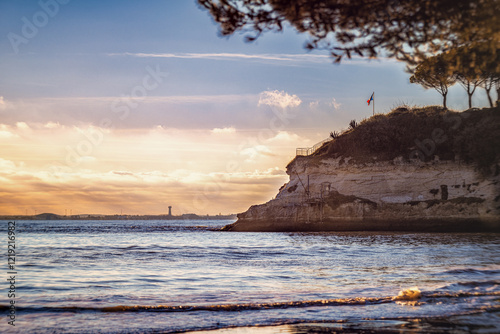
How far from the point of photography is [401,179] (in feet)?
169

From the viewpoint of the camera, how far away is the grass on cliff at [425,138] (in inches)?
1965

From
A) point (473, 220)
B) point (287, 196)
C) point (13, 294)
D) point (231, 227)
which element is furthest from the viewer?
point (231, 227)

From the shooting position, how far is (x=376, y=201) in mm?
51781

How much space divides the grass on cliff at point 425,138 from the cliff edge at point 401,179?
0.33 feet

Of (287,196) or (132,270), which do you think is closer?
(132,270)

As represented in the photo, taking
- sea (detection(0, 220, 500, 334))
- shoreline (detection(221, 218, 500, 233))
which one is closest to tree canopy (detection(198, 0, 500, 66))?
sea (detection(0, 220, 500, 334))

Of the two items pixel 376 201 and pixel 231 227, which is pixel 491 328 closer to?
pixel 376 201

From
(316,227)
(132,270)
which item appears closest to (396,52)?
(132,270)

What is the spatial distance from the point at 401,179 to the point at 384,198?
2.74 meters

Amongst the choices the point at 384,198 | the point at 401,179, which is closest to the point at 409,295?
the point at 384,198

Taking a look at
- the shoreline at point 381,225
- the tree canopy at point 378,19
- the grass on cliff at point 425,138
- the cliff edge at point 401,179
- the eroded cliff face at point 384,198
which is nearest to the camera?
the tree canopy at point 378,19

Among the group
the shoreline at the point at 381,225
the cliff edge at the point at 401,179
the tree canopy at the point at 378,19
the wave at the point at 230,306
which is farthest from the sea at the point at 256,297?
the cliff edge at the point at 401,179

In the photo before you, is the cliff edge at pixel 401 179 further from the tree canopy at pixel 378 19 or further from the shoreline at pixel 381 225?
the tree canopy at pixel 378 19

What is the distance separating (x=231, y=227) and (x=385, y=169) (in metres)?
26.5
